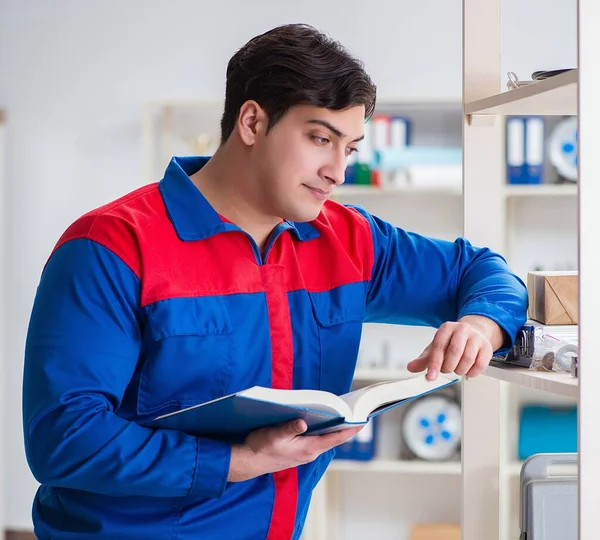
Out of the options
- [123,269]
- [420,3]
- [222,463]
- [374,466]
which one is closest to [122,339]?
[123,269]

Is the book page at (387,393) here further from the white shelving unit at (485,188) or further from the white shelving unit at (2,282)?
the white shelving unit at (2,282)

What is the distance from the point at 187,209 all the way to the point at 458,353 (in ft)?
1.50

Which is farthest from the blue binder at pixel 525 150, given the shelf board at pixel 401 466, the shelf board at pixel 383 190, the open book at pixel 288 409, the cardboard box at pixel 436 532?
the open book at pixel 288 409

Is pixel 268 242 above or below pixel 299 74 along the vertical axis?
below

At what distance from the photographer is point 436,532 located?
3.63 metres

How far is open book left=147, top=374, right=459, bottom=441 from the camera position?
98 cm

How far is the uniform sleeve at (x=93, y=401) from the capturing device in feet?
3.54

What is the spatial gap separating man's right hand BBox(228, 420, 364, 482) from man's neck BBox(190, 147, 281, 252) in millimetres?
348

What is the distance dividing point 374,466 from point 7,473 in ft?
5.65

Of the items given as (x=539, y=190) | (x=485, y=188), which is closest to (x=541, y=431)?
(x=539, y=190)

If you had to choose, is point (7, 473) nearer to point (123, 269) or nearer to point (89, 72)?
point (89, 72)

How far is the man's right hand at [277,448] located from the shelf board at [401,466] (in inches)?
93.8
